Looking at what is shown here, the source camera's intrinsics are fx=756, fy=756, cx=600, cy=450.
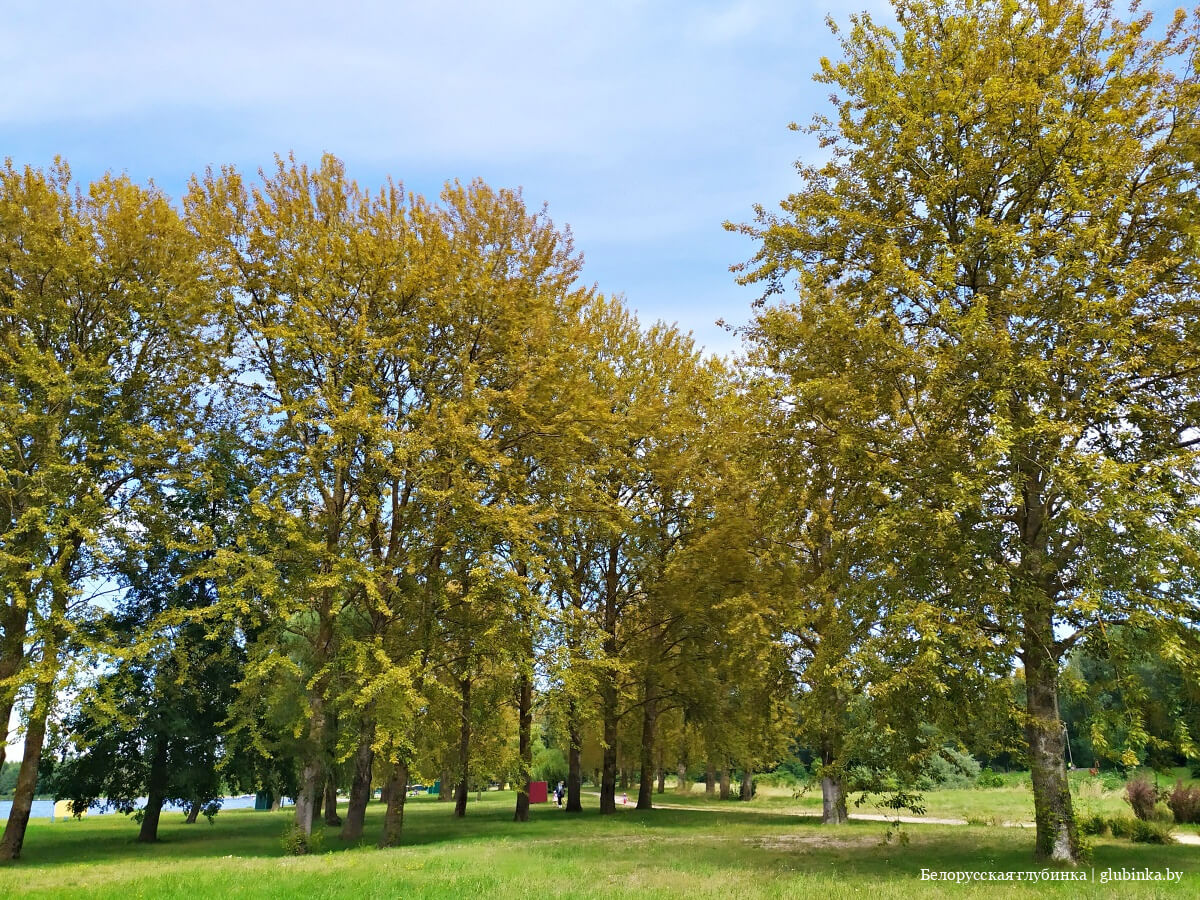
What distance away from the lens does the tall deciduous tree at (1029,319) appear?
12.3 meters

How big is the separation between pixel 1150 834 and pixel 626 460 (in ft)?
58.8

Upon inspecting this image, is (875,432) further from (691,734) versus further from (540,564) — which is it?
(691,734)

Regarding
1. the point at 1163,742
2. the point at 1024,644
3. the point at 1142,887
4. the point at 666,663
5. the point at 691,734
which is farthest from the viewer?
the point at 691,734

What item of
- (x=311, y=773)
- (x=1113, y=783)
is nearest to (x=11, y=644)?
(x=311, y=773)

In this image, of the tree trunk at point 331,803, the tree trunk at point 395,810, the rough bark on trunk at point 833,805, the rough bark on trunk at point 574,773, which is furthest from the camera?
the tree trunk at point 331,803

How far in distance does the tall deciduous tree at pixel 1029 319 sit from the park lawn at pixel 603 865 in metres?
2.80

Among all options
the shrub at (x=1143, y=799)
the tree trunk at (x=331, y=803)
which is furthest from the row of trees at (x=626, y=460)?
the shrub at (x=1143, y=799)

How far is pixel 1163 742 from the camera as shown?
11234mm

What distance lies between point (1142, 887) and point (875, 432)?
804cm

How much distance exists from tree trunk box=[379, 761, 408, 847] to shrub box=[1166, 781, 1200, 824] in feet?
69.8

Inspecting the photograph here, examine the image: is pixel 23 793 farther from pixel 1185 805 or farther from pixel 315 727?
pixel 1185 805

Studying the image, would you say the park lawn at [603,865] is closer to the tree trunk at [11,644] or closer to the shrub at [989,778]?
the shrub at [989,778]

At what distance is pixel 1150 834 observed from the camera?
55.1 ft

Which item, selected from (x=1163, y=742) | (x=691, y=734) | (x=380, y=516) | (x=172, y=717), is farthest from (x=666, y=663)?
(x=1163, y=742)
